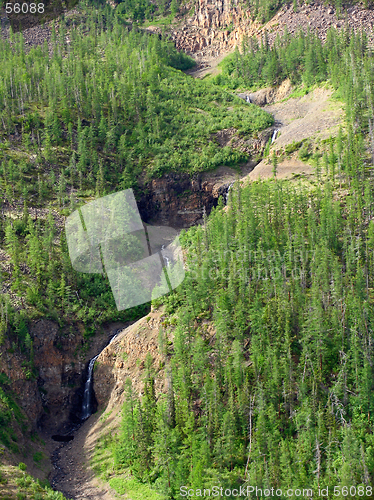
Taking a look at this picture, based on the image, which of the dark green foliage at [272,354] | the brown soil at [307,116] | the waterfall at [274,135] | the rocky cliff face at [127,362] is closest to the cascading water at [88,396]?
the rocky cliff face at [127,362]

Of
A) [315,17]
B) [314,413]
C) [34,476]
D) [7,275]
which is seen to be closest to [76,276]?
[7,275]

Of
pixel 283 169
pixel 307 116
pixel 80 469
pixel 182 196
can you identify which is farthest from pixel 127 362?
pixel 307 116

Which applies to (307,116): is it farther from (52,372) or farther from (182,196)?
(52,372)

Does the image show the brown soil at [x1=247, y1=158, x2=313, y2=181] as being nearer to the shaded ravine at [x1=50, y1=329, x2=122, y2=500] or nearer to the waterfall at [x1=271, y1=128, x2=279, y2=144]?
the waterfall at [x1=271, y1=128, x2=279, y2=144]

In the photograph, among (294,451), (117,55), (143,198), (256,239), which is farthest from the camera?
(117,55)

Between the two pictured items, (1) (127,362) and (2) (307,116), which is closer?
(1) (127,362)

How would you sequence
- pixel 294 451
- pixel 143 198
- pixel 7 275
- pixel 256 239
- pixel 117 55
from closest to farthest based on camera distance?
pixel 294 451
pixel 256 239
pixel 7 275
pixel 143 198
pixel 117 55

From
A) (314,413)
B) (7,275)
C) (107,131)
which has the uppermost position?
(107,131)

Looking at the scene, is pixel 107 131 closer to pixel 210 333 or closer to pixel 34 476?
pixel 210 333
